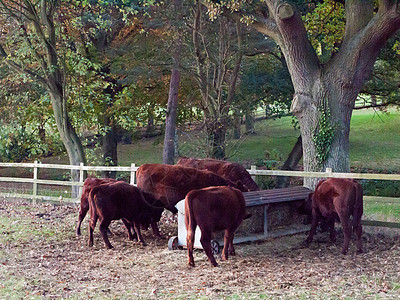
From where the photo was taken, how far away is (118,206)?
941cm

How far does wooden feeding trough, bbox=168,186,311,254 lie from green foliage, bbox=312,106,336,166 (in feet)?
3.53

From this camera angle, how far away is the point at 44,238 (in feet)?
33.3

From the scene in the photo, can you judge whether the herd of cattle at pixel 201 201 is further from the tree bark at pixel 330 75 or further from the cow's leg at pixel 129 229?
the tree bark at pixel 330 75

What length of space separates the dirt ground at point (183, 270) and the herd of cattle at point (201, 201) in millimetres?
373

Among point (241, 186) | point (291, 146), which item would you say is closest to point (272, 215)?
point (241, 186)

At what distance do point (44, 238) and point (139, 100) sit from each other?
13630mm

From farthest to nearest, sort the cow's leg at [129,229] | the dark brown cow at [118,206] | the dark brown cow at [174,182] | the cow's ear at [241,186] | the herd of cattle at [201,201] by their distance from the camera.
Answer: the cow's leg at [129,229] < the cow's ear at [241,186] < the dark brown cow at [174,182] < the dark brown cow at [118,206] < the herd of cattle at [201,201]

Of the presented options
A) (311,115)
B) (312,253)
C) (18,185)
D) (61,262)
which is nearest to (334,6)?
(311,115)

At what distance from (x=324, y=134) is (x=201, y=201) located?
4.33 metres

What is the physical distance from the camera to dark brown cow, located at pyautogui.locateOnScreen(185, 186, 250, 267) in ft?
25.4

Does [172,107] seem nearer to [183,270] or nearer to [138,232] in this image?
[138,232]

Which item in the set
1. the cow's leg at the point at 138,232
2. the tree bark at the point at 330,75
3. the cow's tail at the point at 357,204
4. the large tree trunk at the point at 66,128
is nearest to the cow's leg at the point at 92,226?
the cow's leg at the point at 138,232

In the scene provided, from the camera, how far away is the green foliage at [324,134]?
11.1m

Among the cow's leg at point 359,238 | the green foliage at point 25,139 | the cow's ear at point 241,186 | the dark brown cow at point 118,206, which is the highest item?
the green foliage at point 25,139
